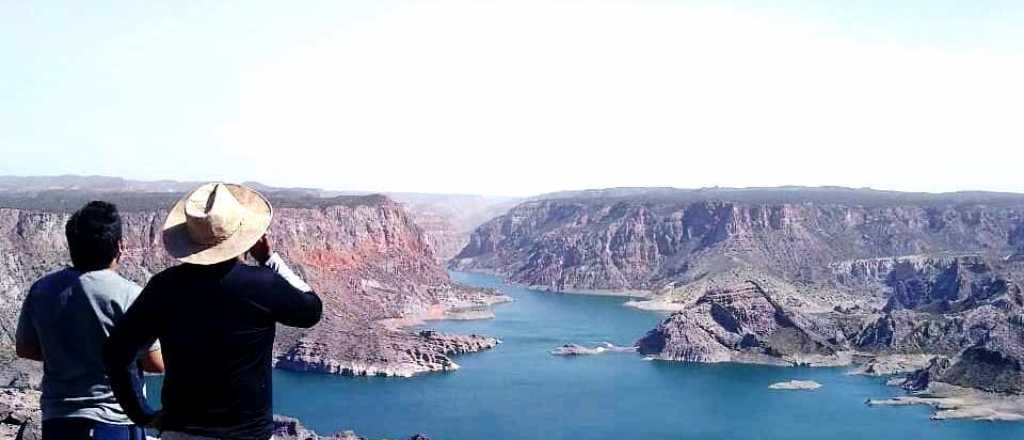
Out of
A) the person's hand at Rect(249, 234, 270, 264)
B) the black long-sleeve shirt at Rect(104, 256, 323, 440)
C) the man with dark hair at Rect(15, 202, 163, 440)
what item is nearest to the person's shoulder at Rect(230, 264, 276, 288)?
the black long-sleeve shirt at Rect(104, 256, 323, 440)

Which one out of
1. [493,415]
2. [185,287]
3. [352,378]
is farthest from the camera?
[352,378]

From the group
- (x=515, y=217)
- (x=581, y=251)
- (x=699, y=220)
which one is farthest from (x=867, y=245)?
(x=515, y=217)

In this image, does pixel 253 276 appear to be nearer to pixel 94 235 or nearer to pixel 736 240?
pixel 94 235

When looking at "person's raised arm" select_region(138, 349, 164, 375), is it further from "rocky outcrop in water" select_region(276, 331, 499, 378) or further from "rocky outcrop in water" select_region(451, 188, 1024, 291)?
"rocky outcrop in water" select_region(451, 188, 1024, 291)

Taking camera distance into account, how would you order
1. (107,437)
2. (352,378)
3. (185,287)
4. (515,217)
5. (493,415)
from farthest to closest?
1. (515,217)
2. (352,378)
3. (493,415)
4. (107,437)
5. (185,287)

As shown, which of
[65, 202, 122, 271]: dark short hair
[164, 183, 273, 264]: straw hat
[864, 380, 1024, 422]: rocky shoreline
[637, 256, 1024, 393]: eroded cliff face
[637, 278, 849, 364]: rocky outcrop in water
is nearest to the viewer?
[164, 183, 273, 264]: straw hat

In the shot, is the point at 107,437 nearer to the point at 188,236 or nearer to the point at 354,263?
the point at 188,236

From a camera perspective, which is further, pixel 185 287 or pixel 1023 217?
pixel 1023 217
